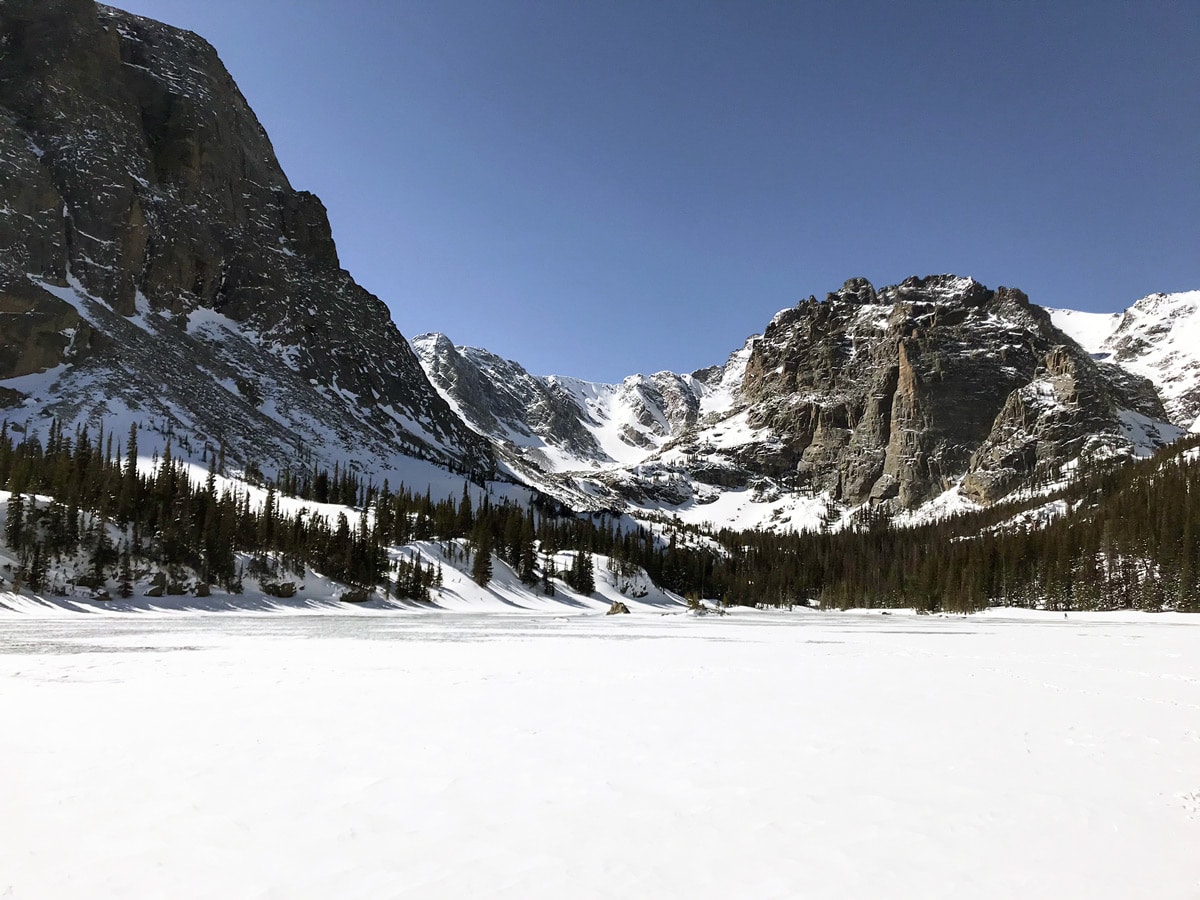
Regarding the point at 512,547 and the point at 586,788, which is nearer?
the point at 586,788

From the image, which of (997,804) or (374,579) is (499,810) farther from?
(374,579)

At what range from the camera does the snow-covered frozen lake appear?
6.46 m

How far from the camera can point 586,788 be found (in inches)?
354

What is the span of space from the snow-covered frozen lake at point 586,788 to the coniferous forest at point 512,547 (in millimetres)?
56735

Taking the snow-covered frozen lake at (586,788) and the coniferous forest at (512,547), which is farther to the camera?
the coniferous forest at (512,547)

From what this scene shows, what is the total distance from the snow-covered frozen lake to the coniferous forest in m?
56.7

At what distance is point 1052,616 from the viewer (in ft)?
312

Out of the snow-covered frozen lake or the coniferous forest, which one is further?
the coniferous forest

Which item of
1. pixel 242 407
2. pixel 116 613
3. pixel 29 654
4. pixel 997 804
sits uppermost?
pixel 242 407

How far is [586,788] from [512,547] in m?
105

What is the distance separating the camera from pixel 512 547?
11294cm

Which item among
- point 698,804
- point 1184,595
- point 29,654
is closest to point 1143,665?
point 698,804

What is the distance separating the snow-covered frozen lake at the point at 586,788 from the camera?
6.46m

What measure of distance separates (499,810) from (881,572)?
16848 cm
